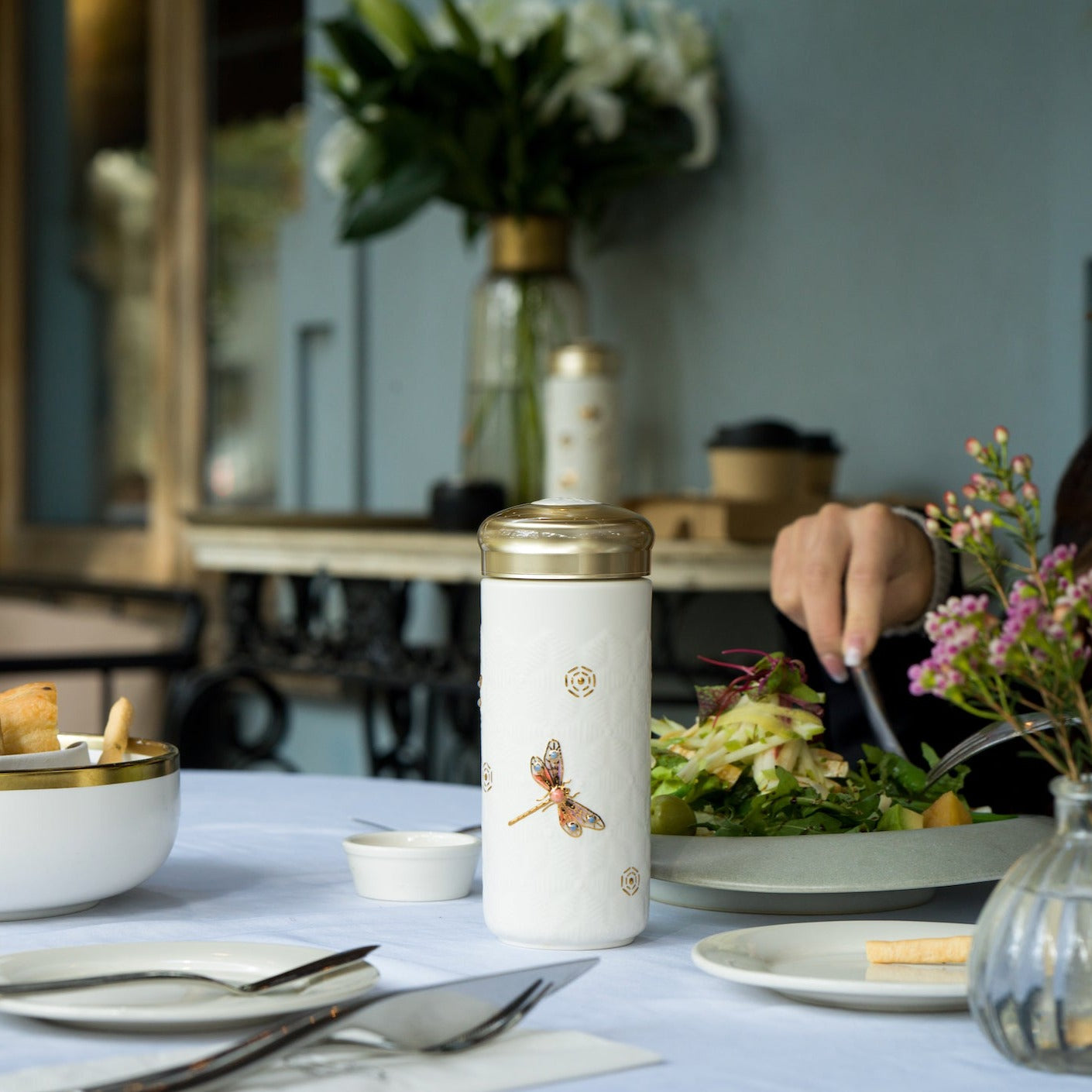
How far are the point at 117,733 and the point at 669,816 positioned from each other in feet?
0.91

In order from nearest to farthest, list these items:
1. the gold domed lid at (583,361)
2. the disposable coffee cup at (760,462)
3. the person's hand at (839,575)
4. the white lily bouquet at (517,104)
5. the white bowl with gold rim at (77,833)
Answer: the white bowl with gold rim at (77,833), the person's hand at (839,575), the disposable coffee cup at (760,462), the gold domed lid at (583,361), the white lily bouquet at (517,104)

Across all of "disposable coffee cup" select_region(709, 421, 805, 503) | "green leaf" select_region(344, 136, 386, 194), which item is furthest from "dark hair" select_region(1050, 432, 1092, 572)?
"green leaf" select_region(344, 136, 386, 194)

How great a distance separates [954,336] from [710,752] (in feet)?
4.14

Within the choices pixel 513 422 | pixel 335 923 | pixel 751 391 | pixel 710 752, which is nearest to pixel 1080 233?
pixel 751 391

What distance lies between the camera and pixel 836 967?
0.57m

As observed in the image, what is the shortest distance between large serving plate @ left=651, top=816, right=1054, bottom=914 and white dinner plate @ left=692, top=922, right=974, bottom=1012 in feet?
0.08

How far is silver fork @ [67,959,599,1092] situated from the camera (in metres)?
0.45

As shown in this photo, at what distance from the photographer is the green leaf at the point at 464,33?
1.99 metres

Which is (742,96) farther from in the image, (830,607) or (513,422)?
(830,607)

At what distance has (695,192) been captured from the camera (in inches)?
86.4

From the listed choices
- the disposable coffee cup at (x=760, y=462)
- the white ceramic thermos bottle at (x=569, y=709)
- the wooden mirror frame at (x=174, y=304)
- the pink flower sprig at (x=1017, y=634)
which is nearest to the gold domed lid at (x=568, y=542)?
the white ceramic thermos bottle at (x=569, y=709)

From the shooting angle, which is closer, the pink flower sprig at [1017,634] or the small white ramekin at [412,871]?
the pink flower sprig at [1017,634]

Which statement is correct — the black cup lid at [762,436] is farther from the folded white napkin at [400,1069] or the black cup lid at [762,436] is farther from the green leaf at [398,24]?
the folded white napkin at [400,1069]

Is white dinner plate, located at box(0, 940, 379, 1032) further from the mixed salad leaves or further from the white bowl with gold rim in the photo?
the mixed salad leaves
